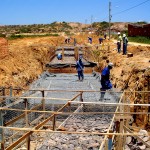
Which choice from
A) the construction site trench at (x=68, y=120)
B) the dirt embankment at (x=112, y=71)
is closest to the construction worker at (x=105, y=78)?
the construction site trench at (x=68, y=120)

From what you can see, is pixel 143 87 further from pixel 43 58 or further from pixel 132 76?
pixel 43 58

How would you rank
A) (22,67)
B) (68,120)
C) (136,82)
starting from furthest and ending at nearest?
(22,67)
(136,82)
(68,120)

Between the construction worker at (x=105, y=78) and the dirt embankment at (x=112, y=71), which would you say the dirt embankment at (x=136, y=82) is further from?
the construction worker at (x=105, y=78)

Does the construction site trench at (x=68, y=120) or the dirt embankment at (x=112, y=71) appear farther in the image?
the dirt embankment at (x=112, y=71)

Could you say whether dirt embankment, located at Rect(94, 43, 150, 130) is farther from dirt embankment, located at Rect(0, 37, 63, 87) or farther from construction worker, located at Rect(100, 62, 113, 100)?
dirt embankment, located at Rect(0, 37, 63, 87)

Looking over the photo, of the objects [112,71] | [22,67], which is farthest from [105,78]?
[22,67]

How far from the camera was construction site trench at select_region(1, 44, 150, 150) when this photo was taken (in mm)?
7078

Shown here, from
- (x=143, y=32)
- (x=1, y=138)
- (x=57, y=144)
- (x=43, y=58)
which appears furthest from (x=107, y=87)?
(x=143, y=32)

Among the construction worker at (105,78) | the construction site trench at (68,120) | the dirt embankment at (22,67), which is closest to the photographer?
the construction site trench at (68,120)

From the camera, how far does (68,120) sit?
1157 centimetres

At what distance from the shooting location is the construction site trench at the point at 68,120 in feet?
23.2

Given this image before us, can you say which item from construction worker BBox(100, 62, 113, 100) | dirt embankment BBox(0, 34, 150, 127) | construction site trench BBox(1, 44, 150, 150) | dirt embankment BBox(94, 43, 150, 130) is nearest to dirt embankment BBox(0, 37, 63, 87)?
dirt embankment BBox(0, 34, 150, 127)

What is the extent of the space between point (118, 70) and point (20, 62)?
7.22 meters

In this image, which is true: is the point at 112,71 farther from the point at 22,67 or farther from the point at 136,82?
the point at 136,82
